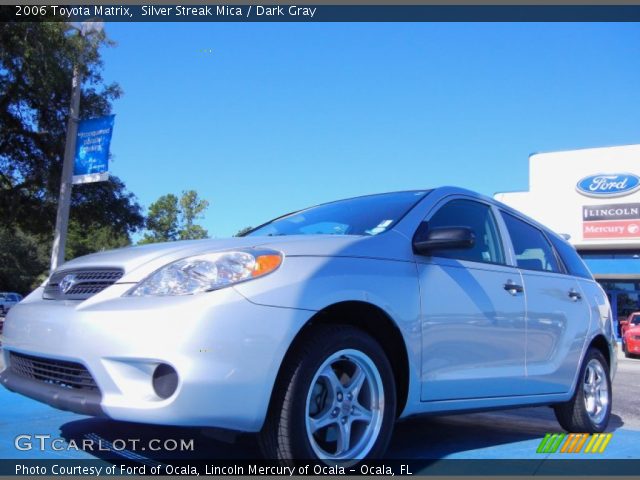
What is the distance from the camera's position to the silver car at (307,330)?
2.70 meters

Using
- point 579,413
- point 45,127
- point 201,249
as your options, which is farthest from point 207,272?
point 45,127

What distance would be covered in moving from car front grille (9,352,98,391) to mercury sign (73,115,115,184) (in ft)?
28.8

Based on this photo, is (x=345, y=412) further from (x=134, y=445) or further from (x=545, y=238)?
(x=545, y=238)

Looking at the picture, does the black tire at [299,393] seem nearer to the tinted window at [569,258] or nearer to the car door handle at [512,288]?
the car door handle at [512,288]

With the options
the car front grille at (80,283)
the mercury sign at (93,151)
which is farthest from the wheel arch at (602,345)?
the mercury sign at (93,151)

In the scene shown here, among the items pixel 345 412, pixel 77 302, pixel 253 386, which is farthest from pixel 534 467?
pixel 77 302

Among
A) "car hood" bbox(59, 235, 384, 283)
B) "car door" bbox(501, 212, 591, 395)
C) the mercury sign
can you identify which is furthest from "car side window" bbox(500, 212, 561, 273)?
the mercury sign

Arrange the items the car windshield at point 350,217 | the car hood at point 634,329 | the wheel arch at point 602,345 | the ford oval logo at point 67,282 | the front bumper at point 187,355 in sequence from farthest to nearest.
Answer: the car hood at point 634,329, the wheel arch at point 602,345, the car windshield at point 350,217, the ford oval logo at point 67,282, the front bumper at point 187,355

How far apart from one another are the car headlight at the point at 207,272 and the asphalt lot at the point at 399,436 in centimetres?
66

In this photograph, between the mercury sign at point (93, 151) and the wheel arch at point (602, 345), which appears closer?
the wheel arch at point (602, 345)

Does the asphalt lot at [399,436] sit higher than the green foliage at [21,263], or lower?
higher

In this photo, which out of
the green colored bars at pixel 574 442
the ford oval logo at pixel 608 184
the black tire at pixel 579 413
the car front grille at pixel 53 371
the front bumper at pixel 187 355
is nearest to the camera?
the front bumper at pixel 187 355

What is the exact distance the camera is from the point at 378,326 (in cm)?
338

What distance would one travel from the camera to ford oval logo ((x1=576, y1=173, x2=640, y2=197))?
25.9m
